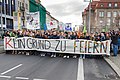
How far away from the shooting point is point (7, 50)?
15922 mm

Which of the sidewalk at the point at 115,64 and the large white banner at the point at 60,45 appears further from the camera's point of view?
the large white banner at the point at 60,45

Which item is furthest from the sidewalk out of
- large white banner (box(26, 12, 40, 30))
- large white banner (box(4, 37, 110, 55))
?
large white banner (box(26, 12, 40, 30))

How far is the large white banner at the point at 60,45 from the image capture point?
44.6 feet

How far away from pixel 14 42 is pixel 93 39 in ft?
19.4

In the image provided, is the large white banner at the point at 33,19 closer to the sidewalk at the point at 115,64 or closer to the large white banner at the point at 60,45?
the large white banner at the point at 60,45

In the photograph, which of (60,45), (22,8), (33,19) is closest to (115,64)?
(60,45)

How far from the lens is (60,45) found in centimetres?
1437

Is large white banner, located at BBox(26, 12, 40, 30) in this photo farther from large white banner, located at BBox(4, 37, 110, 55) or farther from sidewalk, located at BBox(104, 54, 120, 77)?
sidewalk, located at BBox(104, 54, 120, 77)

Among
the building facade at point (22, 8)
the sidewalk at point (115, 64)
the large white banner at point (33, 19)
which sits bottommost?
the sidewalk at point (115, 64)

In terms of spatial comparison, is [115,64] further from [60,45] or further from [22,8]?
[22,8]

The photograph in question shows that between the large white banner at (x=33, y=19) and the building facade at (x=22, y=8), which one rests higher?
the building facade at (x=22, y=8)

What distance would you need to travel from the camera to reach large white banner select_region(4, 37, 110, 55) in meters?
13.6

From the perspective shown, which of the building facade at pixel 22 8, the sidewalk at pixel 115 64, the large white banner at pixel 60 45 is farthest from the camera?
the building facade at pixel 22 8

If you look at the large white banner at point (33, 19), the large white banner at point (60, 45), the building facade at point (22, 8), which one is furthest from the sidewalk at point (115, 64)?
the building facade at point (22, 8)
